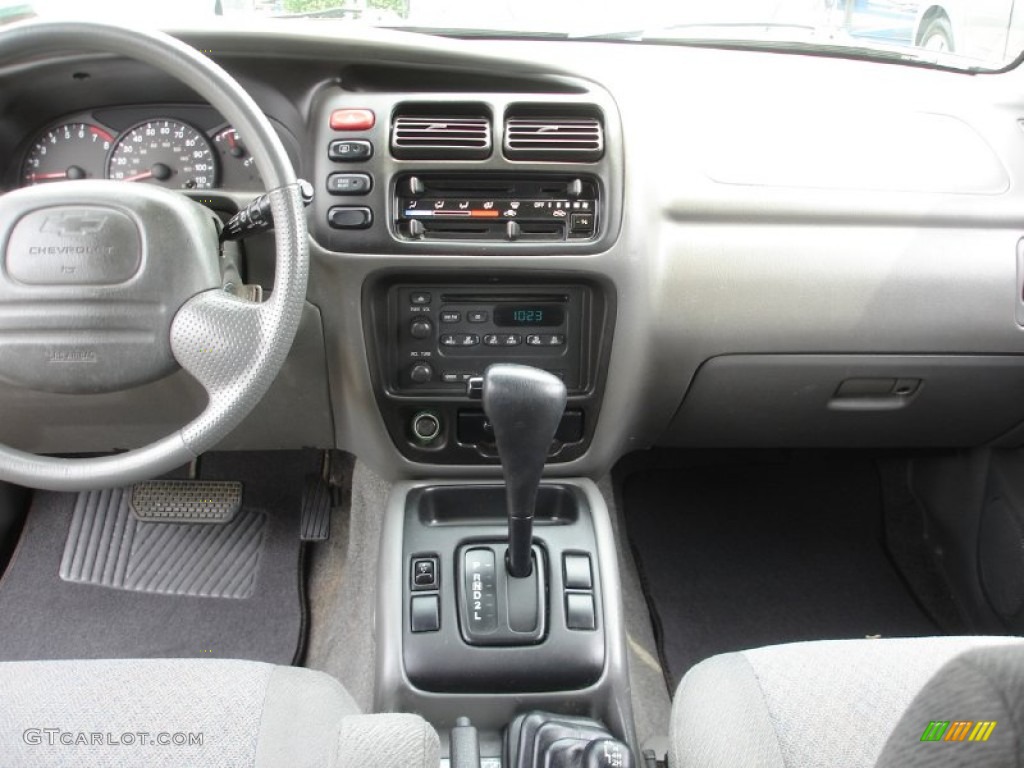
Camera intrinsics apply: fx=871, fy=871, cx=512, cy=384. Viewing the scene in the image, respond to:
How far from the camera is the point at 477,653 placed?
1.26 m

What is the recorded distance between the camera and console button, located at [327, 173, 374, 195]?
1257 millimetres

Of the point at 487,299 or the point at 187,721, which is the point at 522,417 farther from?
the point at 187,721

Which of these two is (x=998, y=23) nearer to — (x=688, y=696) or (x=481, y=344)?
(x=481, y=344)

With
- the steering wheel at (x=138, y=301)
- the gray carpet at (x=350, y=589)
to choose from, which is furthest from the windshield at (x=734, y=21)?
the gray carpet at (x=350, y=589)

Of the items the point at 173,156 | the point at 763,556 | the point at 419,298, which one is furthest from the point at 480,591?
the point at 763,556

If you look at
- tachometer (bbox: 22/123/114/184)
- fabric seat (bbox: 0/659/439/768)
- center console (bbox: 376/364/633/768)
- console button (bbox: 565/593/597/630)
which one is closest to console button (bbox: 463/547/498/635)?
center console (bbox: 376/364/633/768)

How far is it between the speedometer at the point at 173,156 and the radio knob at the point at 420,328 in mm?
371

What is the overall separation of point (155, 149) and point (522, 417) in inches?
28.5

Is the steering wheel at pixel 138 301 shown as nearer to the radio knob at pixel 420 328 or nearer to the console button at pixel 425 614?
the radio knob at pixel 420 328

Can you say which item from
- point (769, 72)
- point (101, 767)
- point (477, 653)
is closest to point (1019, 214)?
point (769, 72)

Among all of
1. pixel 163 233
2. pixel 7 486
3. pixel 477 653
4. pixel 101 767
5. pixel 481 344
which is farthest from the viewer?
pixel 7 486

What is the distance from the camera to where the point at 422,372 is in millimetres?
1374

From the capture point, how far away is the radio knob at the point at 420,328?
4.42 feet

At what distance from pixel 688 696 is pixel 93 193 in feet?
3.23
